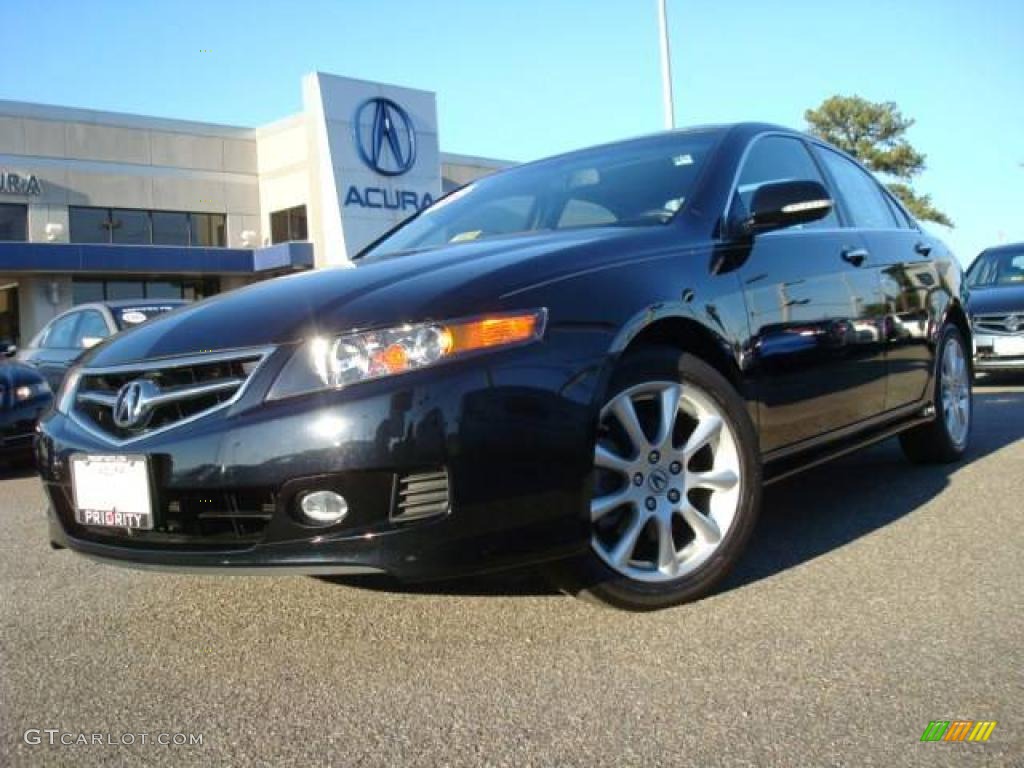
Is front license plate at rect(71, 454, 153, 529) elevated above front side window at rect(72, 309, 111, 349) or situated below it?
below

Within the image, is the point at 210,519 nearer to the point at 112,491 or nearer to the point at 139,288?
the point at 112,491

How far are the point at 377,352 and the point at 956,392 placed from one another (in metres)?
3.77

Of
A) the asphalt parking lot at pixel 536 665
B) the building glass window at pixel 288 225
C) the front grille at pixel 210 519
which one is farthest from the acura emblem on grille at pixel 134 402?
the building glass window at pixel 288 225

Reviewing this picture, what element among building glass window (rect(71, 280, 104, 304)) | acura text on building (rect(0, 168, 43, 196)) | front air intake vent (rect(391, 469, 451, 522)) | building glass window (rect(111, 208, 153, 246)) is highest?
acura text on building (rect(0, 168, 43, 196))

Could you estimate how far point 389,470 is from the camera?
2260 millimetres

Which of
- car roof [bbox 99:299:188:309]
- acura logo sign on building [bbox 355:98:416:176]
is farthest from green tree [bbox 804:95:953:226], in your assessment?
car roof [bbox 99:299:188:309]

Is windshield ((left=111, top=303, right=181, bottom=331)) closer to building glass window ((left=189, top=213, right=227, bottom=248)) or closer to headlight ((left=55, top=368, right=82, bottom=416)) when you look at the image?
headlight ((left=55, top=368, right=82, bottom=416))

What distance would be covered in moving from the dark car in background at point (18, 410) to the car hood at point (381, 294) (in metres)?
4.31

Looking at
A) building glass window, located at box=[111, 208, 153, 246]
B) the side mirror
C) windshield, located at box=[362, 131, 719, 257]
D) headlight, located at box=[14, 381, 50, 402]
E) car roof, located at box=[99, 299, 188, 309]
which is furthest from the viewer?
building glass window, located at box=[111, 208, 153, 246]

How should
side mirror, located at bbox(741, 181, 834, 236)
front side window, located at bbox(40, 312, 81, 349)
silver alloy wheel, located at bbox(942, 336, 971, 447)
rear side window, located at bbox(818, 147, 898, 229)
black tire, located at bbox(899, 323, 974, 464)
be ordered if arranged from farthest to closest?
front side window, located at bbox(40, 312, 81, 349) → silver alloy wheel, located at bbox(942, 336, 971, 447) → black tire, located at bbox(899, 323, 974, 464) → rear side window, located at bbox(818, 147, 898, 229) → side mirror, located at bbox(741, 181, 834, 236)

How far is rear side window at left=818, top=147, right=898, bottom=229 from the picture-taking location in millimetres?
4230

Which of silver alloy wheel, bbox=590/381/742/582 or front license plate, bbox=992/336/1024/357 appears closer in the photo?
silver alloy wheel, bbox=590/381/742/582

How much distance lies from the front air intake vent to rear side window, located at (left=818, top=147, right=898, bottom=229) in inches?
106

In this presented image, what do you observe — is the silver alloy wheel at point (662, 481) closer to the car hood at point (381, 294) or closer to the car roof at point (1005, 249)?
the car hood at point (381, 294)
